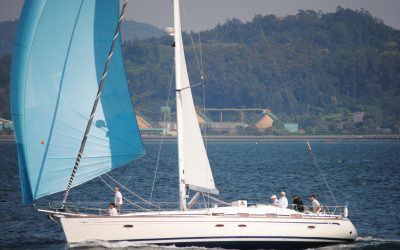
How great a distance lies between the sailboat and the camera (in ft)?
97.2

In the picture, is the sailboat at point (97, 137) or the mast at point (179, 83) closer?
the sailboat at point (97, 137)

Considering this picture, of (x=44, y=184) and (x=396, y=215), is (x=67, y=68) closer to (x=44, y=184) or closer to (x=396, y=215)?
(x=44, y=184)

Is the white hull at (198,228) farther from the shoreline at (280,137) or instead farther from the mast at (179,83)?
the shoreline at (280,137)

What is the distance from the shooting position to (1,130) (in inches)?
7239

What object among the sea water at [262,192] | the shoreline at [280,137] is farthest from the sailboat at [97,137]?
the shoreline at [280,137]

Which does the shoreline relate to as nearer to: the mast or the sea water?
the sea water

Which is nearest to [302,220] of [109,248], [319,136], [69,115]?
[109,248]

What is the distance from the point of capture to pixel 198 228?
29578mm

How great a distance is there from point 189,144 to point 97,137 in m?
3.15

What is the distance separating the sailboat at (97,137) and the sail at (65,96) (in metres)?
0.03

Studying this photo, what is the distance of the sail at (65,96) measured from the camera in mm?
29812

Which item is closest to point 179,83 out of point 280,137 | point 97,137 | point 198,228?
point 97,137

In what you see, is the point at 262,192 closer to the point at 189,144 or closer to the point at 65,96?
the point at 189,144

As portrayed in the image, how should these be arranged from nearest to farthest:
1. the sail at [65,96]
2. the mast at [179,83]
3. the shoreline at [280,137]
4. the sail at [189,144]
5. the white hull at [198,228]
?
the white hull at [198,228]
the sail at [65,96]
the mast at [179,83]
the sail at [189,144]
the shoreline at [280,137]
